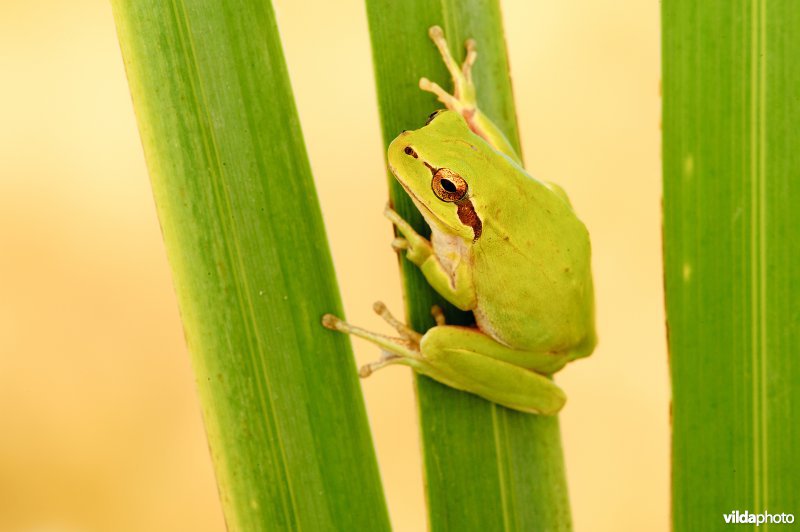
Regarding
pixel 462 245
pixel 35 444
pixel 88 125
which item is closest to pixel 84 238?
pixel 88 125

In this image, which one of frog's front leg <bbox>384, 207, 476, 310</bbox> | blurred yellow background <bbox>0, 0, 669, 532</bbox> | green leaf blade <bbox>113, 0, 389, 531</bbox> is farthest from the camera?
blurred yellow background <bbox>0, 0, 669, 532</bbox>

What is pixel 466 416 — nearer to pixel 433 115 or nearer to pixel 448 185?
pixel 448 185

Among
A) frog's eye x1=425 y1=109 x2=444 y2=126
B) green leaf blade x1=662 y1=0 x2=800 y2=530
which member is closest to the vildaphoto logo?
green leaf blade x1=662 y1=0 x2=800 y2=530

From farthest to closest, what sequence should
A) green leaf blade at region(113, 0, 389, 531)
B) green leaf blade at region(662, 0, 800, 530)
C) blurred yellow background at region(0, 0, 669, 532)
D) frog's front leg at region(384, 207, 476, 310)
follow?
blurred yellow background at region(0, 0, 669, 532) < frog's front leg at region(384, 207, 476, 310) < green leaf blade at region(662, 0, 800, 530) < green leaf blade at region(113, 0, 389, 531)

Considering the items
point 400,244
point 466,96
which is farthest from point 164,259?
point 466,96

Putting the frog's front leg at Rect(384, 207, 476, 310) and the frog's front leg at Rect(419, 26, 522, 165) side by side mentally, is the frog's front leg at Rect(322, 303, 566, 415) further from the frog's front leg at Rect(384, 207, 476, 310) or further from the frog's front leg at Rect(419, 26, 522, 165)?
the frog's front leg at Rect(419, 26, 522, 165)

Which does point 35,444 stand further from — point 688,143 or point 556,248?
point 688,143

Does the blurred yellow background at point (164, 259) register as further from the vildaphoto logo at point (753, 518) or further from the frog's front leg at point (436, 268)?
the vildaphoto logo at point (753, 518)
